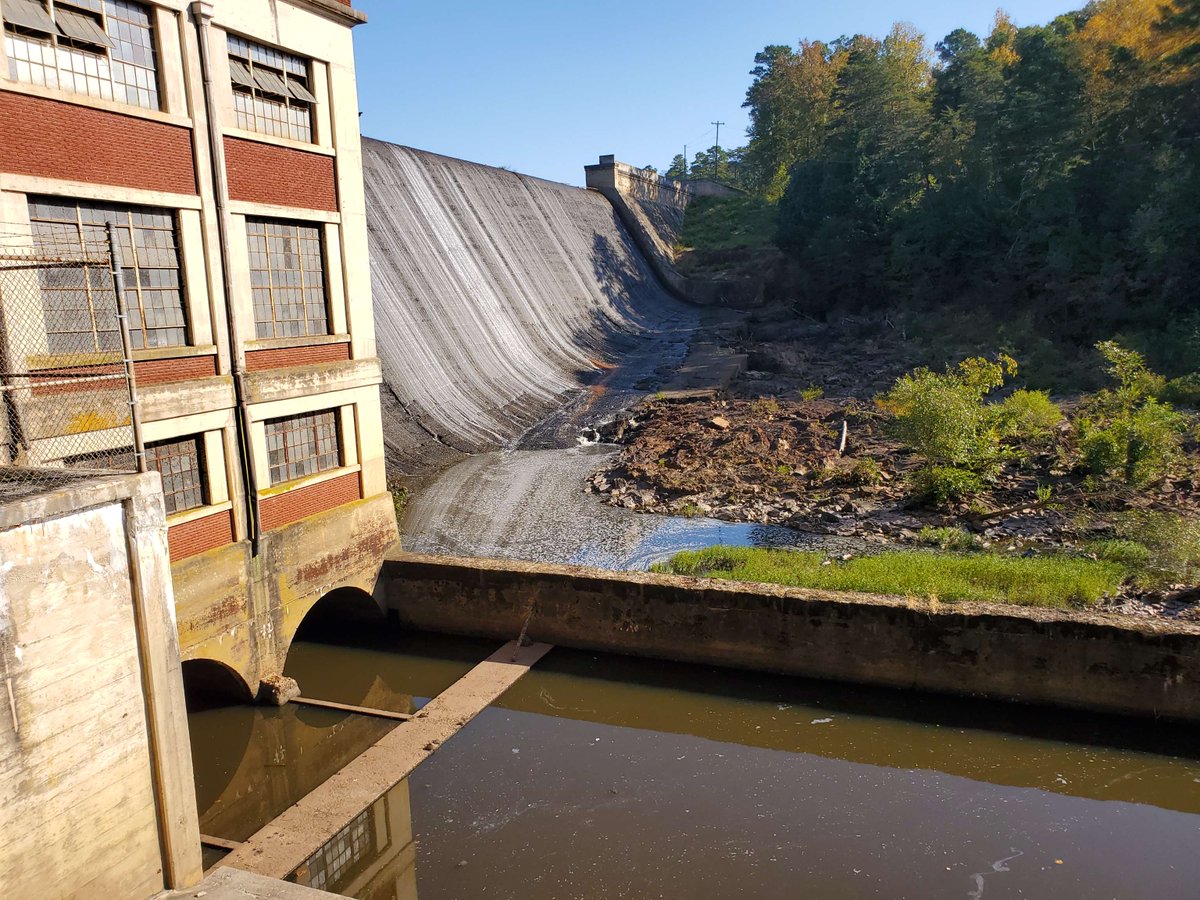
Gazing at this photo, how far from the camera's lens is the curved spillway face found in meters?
24.4

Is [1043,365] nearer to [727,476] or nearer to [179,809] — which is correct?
[727,476]

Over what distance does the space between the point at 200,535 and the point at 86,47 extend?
533cm

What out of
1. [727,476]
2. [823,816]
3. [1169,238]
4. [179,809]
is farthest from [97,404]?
[1169,238]

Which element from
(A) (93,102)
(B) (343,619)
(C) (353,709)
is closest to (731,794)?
(C) (353,709)

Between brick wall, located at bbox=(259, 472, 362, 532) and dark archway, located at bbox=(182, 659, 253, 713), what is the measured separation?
6.11 ft

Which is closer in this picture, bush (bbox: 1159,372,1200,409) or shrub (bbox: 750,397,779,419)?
bush (bbox: 1159,372,1200,409)

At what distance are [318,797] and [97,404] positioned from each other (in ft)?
15.3

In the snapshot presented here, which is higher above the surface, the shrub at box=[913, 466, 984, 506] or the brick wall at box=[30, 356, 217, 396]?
the brick wall at box=[30, 356, 217, 396]

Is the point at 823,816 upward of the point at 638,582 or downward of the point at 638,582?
downward

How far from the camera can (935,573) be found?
1305 cm

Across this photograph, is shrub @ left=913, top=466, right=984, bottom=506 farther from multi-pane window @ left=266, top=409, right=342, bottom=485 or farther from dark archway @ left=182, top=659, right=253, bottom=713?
dark archway @ left=182, top=659, right=253, bottom=713

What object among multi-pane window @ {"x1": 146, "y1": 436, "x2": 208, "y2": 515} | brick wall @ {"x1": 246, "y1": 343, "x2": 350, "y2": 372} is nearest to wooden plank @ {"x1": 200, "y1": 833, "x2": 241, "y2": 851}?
multi-pane window @ {"x1": 146, "y1": 436, "x2": 208, "y2": 515}

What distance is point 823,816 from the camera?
8.73 m

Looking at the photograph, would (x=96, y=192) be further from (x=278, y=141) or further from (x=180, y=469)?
(x=180, y=469)
